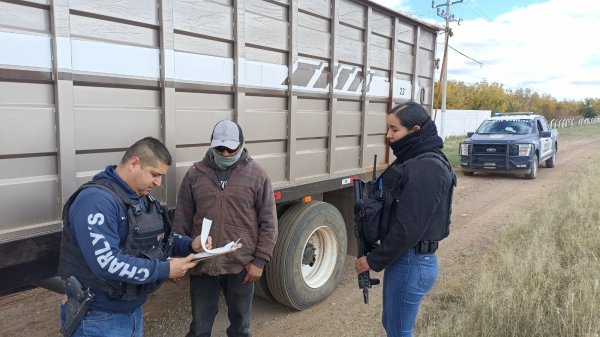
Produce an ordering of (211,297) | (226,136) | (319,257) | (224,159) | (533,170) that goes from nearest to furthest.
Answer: (226,136) → (224,159) → (211,297) → (319,257) → (533,170)

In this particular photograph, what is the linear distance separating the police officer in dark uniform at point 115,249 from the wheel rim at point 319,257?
225cm

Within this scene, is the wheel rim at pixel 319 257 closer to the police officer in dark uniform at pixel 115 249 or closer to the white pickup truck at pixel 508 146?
the police officer in dark uniform at pixel 115 249

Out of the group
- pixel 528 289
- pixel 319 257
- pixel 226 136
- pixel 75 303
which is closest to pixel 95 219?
pixel 75 303

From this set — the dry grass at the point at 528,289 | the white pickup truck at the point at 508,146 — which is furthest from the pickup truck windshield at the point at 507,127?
the dry grass at the point at 528,289

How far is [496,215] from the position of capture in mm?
8141

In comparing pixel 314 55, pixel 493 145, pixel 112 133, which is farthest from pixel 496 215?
pixel 112 133

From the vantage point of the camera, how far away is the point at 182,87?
2881 mm

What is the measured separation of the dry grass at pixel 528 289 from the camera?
132 inches

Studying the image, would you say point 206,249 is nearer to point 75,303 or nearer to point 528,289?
point 75,303

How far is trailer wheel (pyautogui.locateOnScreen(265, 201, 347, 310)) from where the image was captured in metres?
3.88

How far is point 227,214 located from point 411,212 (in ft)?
3.82

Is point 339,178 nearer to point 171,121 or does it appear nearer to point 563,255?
point 171,121

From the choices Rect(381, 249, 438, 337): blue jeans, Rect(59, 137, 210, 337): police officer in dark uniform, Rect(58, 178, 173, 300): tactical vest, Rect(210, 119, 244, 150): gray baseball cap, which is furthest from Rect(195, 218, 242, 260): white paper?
Rect(381, 249, 438, 337): blue jeans

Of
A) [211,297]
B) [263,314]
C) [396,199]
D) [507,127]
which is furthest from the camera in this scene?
Answer: [507,127]
